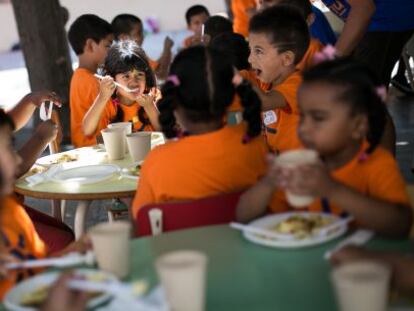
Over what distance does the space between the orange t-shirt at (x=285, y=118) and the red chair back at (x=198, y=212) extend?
0.86 m

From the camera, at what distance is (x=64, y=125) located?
6.62 metres

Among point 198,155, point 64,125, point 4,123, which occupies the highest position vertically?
point 4,123

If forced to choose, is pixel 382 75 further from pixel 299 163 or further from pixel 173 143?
pixel 299 163

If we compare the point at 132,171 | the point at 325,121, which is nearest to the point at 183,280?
the point at 325,121

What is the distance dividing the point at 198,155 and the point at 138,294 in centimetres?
87

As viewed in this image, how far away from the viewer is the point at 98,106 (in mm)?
3574

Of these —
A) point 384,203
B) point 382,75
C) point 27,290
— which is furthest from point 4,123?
point 382,75

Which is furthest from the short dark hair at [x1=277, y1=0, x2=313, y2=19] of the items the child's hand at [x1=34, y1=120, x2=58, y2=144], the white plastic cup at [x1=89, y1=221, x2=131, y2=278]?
the white plastic cup at [x1=89, y1=221, x2=131, y2=278]

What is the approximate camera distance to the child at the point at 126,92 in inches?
146

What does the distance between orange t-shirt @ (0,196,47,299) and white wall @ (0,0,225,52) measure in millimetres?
13972

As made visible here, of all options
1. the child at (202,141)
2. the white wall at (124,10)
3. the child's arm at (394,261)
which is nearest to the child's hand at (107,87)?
the child at (202,141)

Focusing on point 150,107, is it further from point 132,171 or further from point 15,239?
point 15,239

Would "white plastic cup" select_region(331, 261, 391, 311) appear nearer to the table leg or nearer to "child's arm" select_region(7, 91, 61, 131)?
the table leg

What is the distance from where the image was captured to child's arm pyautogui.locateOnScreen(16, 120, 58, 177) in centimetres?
277
